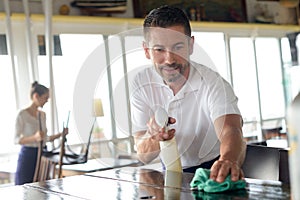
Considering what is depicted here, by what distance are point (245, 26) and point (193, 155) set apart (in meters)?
6.73

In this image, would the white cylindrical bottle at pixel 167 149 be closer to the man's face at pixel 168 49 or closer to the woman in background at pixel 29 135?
the man's face at pixel 168 49

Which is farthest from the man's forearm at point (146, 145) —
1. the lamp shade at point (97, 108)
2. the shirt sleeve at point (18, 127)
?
the shirt sleeve at point (18, 127)

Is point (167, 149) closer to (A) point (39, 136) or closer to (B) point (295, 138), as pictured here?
(B) point (295, 138)

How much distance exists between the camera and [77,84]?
1.73 meters

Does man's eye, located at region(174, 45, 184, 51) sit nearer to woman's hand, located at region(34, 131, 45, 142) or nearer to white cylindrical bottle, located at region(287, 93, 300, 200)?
white cylindrical bottle, located at region(287, 93, 300, 200)

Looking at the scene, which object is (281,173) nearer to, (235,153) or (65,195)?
(235,153)

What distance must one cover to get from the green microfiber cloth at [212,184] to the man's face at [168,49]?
0.39 m

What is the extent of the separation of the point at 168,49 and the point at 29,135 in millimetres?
3595

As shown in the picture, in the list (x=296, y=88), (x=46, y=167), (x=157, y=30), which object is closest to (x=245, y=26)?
(x=46, y=167)

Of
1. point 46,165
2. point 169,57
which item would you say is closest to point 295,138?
point 169,57

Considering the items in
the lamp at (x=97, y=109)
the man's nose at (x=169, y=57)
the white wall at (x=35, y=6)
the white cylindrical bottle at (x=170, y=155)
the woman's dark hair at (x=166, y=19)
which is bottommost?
the white cylindrical bottle at (x=170, y=155)

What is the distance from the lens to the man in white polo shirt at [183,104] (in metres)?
1.80

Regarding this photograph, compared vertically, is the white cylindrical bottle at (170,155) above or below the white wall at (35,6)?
below

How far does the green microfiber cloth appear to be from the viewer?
5.41 ft
